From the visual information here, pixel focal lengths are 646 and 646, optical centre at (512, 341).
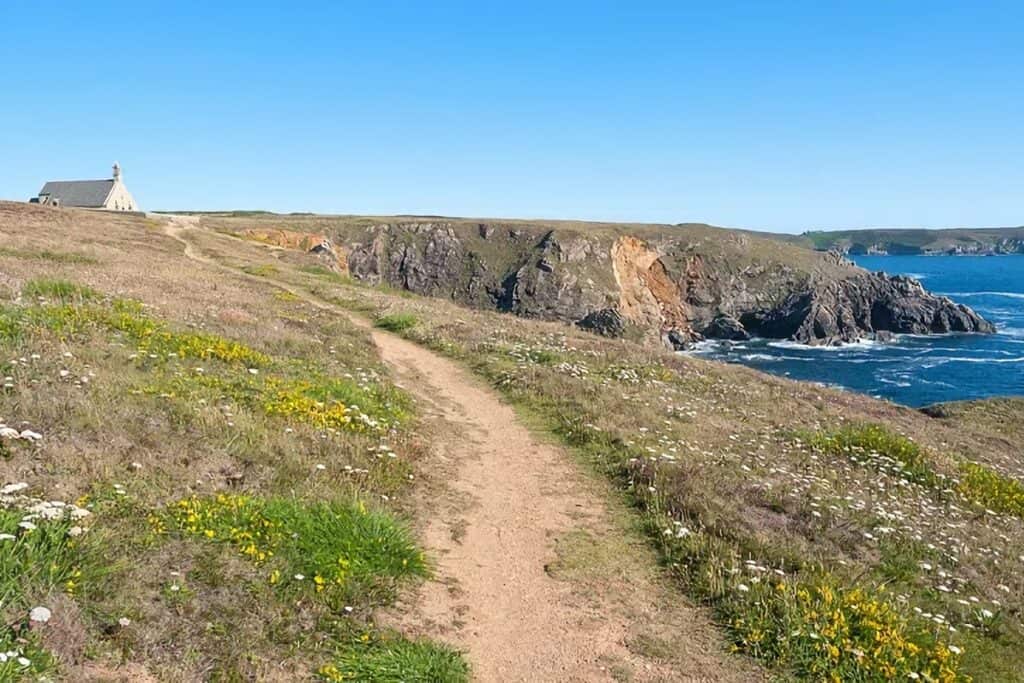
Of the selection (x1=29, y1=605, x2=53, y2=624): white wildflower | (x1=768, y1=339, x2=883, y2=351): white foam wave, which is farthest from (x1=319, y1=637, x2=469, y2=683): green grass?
(x1=768, y1=339, x2=883, y2=351): white foam wave

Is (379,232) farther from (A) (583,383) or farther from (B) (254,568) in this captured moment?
(B) (254,568)

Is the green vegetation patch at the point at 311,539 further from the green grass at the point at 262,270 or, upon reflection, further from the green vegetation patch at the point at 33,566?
the green grass at the point at 262,270

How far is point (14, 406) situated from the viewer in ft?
29.6

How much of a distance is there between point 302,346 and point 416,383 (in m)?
3.45

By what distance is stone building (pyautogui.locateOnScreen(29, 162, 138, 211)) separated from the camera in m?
104

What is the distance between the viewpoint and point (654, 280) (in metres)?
134

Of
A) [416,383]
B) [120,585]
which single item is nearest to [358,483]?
[120,585]

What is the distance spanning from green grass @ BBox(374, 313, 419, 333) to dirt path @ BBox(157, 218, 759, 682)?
15.2 m

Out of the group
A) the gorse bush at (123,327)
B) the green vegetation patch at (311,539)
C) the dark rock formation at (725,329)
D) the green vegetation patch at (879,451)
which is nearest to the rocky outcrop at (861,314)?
the dark rock formation at (725,329)

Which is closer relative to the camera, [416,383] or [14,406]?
[14,406]

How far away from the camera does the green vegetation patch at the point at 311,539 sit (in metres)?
7.44

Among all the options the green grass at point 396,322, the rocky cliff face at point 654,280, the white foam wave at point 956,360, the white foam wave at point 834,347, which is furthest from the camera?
the rocky cliff face at point 654,280

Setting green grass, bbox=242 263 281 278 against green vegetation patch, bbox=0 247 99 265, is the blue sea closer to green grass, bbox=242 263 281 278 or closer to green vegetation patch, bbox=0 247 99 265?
green grass, bbox=242 263 281 278

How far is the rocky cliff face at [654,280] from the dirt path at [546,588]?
94.9 meters
